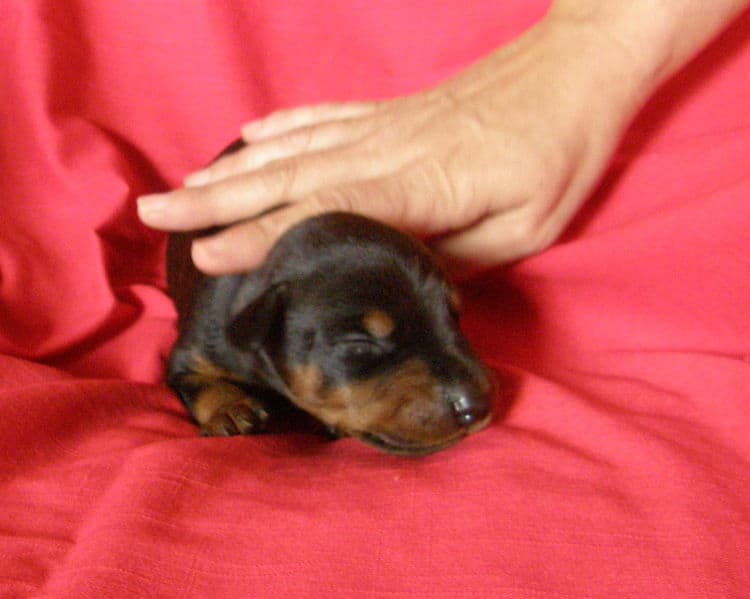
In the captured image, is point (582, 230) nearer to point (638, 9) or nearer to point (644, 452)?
point (638, 9)

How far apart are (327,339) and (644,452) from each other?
689mm

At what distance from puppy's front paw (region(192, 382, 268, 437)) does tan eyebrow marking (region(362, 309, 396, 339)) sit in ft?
1.37

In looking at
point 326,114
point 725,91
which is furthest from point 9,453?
point 725,91

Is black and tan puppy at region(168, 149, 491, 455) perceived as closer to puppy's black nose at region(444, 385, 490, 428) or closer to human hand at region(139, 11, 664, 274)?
puppy's black nose at region(444, 385, 490, 428)

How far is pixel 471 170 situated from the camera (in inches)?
66.4

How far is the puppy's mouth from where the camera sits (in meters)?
1.49

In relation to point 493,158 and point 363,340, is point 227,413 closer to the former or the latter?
point 363,340

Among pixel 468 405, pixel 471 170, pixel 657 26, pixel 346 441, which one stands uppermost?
Result: pixel 657 26

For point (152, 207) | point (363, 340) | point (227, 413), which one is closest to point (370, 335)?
point (363, 340)

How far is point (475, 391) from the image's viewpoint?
4.81ft

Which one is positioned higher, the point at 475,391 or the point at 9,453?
the point at 9,453

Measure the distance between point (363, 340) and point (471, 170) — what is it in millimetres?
472

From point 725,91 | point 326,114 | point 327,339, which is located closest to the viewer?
point 327,339

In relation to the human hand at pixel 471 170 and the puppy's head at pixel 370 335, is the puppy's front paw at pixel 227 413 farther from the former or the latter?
the human hand at pixel 471 170
